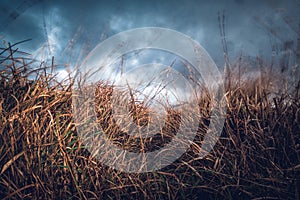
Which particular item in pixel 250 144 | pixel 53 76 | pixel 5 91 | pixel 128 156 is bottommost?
pixel 128 156

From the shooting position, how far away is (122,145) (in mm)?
2123

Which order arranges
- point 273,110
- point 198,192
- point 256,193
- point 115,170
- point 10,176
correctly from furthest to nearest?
point 273,110, point 115,170, point 198,192, point 256,193, point 10,176

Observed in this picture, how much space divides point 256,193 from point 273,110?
71 cm

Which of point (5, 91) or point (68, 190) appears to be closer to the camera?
point (68, 190)

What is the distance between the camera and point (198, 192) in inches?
70.7

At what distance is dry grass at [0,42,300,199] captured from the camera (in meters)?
1.60

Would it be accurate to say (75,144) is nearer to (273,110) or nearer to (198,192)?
A: (198,192)

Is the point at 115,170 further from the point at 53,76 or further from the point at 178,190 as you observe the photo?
the point at 53,76

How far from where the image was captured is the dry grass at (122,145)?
160 centimetres

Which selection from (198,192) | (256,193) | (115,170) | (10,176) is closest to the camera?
(10,176)

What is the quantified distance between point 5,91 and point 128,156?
1.03 m

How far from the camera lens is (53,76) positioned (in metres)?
2.10

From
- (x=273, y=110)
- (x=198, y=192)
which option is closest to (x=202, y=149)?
(x=198, y=192)

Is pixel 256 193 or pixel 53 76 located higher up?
pixel 53 76
